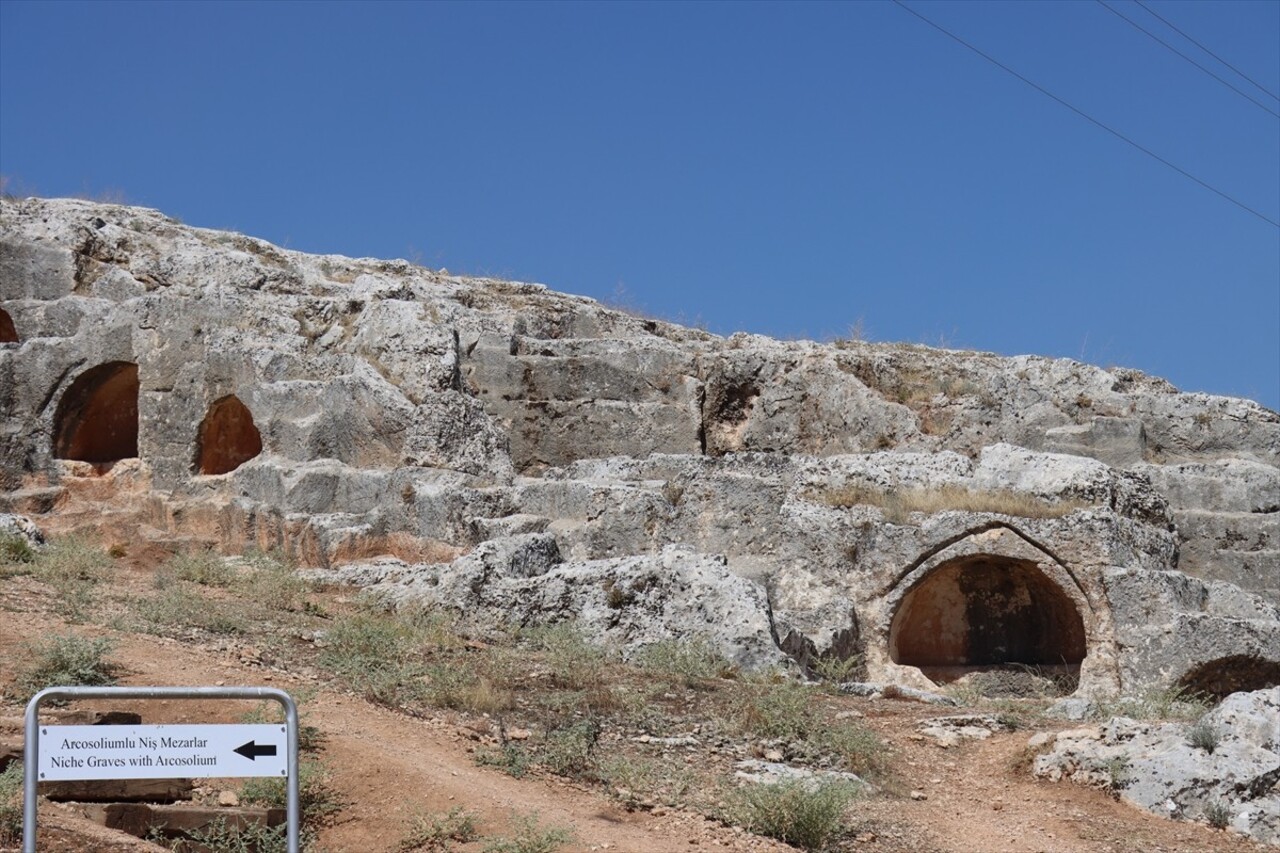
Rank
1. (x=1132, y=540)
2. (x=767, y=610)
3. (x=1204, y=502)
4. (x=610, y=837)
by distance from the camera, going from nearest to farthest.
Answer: (x=610, y=837) → (x=767, y=610) → (x=1132, y=540) → (x=1204, y=502)

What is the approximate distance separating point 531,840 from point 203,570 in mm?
9072

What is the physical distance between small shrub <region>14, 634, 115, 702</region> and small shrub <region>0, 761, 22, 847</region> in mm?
2068

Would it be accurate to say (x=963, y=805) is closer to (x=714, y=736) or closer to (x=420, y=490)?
(x=714, y=736)

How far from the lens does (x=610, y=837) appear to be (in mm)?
8484

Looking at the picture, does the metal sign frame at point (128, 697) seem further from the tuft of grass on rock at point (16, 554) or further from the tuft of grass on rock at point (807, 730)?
the tuft of grass on rock at point (16, 554)

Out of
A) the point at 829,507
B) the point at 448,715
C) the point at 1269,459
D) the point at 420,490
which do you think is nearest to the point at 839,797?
the point at 448,715

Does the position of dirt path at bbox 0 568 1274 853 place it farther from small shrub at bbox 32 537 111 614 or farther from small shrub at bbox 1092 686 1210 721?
small shrub at bbox 1092 686 1210 721

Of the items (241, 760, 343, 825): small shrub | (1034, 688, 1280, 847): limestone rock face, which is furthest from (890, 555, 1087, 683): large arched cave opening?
(241, 760, 343, 825): small shrub

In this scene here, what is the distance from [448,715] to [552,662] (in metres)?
1.91

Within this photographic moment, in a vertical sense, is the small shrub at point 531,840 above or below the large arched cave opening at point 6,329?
below

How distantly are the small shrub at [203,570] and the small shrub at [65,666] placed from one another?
509cm

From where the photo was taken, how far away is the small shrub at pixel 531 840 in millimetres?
7871

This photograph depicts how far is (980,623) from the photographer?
16656mm

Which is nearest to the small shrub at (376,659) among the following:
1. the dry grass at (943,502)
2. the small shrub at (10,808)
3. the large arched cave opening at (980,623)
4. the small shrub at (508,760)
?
the small shrub at (508,760)
